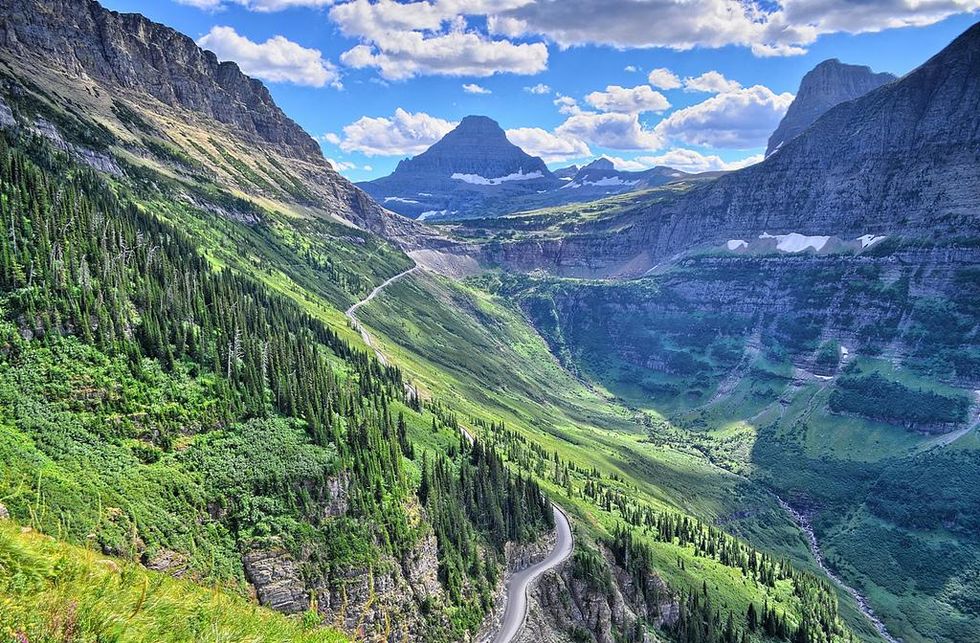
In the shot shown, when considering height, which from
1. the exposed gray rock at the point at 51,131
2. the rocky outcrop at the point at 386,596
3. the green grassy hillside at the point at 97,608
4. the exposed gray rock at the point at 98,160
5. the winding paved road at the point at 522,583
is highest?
the exposed gray rock at the point at 51,131

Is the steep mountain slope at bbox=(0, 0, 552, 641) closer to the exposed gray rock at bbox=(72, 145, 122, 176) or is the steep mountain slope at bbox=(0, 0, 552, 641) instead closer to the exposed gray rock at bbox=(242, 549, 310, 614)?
the exposed gray rock at bbox=(242, 549, 310, 614)

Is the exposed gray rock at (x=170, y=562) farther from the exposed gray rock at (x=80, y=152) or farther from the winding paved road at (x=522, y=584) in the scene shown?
the exposed gray rock at (x=80, y=152)

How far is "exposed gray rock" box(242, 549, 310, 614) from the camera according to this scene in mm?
48719

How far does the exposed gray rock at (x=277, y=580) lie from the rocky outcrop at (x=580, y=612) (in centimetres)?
3070

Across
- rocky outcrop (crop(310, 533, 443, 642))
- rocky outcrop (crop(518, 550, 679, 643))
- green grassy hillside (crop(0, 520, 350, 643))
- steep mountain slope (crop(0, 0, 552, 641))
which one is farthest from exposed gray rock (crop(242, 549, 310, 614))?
green grassy hillside (crop(0, 520, 350, 643))

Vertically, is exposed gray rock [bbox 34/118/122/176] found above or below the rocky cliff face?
above

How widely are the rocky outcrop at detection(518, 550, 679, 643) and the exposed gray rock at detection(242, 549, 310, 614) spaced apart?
101 ft

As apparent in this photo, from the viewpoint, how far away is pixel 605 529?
114 m

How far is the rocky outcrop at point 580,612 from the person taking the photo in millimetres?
74000

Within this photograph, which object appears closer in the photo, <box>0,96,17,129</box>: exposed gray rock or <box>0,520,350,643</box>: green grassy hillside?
<box>0,520,350,643</box>: green grassy hillside

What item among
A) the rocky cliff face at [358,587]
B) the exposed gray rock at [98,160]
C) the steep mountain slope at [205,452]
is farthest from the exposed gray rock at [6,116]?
the rocky cliff face at [358,587]

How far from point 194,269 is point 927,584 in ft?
721

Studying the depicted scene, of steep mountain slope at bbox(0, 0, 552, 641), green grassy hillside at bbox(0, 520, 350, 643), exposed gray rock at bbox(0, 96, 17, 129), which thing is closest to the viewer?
green grassy hillside at bbox(0, 520, 350, 643)

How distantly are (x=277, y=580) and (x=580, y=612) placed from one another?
156ft
